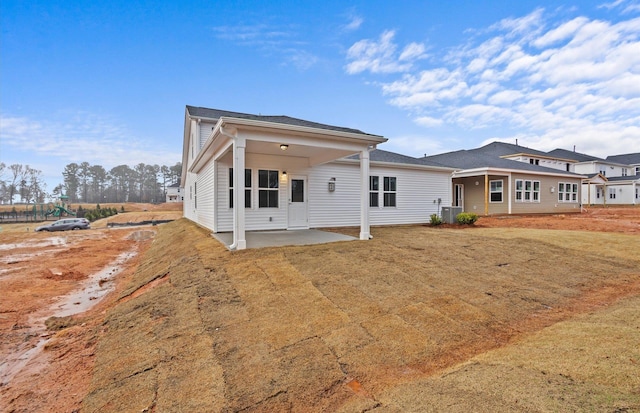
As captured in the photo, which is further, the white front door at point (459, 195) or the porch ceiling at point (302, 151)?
the white front door at point (459, 195)

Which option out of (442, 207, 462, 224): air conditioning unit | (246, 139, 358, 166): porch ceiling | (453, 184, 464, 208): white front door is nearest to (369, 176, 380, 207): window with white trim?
(246, 139, 358, 166): porch ceiling

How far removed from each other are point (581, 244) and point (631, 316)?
5409 mm

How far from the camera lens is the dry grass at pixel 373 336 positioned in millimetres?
2256

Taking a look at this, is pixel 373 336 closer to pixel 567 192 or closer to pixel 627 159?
pixel 567 192

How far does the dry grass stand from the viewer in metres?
2.26

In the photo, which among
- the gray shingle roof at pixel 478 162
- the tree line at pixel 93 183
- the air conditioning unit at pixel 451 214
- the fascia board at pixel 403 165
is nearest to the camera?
the fascia board at pixel 403 165

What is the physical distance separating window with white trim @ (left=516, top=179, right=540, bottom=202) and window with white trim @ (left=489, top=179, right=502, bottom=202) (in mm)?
1135

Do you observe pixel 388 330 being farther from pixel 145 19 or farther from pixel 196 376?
pixel 145 19

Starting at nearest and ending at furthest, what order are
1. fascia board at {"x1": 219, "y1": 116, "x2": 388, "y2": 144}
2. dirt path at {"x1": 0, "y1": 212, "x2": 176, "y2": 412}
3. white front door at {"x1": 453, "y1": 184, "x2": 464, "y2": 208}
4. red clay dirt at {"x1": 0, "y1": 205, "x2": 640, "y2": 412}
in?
red clay dirt at {"x1": 0, "y1": 205, "x2": 640, "y2": 412} → dirt path at {"x1": 0, "y1": 212, "x2": 176, "y2": 412} → fascia board at {"x1": 219, "y1": 116, "x2": 388, "y2": 144} → white front door at {"x1": 453, "y1": 184, "x2": 464, "y2": 208}

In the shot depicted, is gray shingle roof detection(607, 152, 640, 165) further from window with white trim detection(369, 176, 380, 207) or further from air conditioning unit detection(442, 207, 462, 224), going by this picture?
window with white trim detection(369, 176, 380, 207)

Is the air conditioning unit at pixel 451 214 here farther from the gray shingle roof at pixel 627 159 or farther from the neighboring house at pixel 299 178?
the gray shingle roof at pixel 627 159

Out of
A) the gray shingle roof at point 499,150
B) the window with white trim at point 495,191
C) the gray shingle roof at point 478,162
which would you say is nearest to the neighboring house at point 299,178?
the gray shingle roof at point 478,162

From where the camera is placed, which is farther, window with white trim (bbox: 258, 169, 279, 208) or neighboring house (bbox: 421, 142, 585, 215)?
neighboring house (bbox: 421, 142, 585, 215)

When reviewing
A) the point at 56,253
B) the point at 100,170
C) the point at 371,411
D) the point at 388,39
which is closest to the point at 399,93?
the point at 388,39
